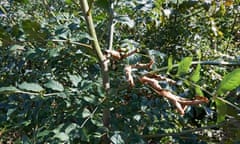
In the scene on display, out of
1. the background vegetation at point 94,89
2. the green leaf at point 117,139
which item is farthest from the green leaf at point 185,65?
the green leaf at point 117,139

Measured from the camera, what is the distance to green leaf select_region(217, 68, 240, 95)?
2.59 ft

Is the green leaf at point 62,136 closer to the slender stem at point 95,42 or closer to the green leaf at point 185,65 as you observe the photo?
the slender stem at point 95,42

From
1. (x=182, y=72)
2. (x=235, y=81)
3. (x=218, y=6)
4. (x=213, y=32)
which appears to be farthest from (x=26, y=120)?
(x=218, y=6)

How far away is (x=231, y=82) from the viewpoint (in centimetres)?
80

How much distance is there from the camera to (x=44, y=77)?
1.45 m

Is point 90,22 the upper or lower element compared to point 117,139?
upper

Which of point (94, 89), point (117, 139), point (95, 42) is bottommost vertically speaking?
point (117, 139)

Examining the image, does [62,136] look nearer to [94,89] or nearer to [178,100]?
[94,89]

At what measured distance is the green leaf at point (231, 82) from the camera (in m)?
0.79

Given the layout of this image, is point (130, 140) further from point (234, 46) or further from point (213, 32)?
point (234, 46)

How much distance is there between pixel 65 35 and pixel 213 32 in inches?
45.3

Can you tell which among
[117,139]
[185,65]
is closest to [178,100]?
[185,65]

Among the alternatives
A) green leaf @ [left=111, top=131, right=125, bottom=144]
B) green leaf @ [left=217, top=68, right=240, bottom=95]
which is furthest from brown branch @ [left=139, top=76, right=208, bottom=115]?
green leaf @ [left=111, top=131, right=125, bottom=144]

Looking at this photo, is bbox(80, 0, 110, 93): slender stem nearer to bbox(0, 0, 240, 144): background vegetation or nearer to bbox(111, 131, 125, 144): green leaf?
bbox(0, 0, 240, 144): background vegetation
